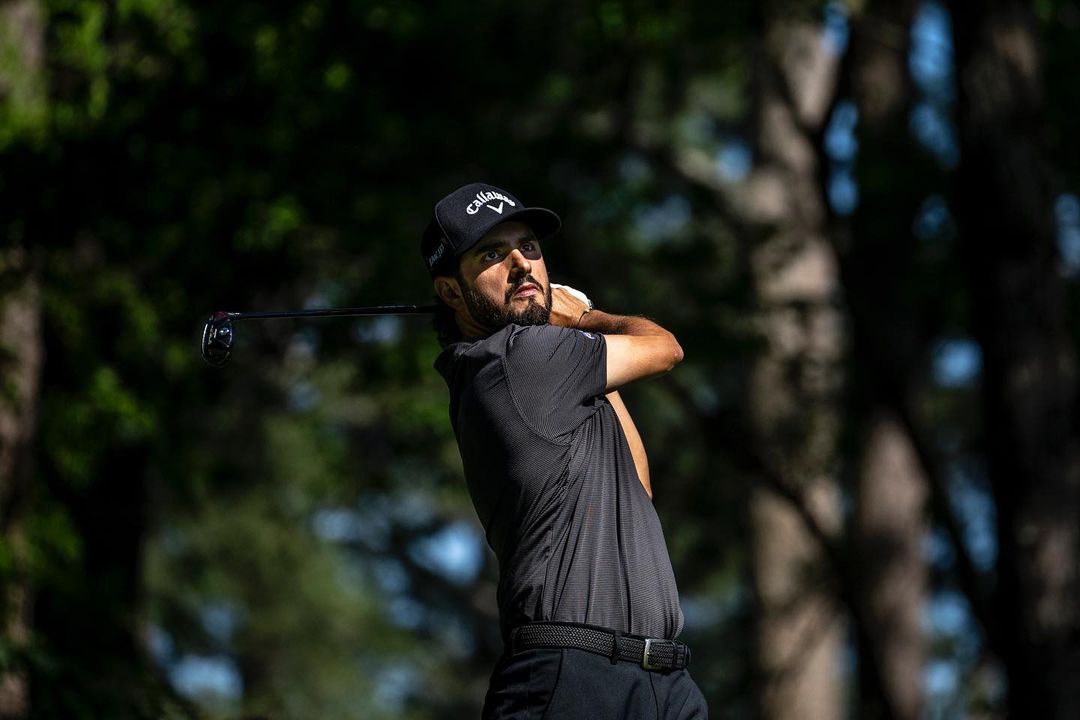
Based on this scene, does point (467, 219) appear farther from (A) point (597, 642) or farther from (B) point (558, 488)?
(A) point (597, 642)

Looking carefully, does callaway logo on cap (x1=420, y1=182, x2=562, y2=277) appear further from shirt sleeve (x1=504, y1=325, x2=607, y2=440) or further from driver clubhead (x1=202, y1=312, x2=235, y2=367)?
driver clubhead (x1=202, y1=312, x2=235, y2=367)

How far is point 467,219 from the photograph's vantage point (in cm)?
471

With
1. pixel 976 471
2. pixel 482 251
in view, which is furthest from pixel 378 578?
pixel 482 251

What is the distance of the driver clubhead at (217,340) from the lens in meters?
5.14

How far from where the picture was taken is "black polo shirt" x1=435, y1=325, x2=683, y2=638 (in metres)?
4.32

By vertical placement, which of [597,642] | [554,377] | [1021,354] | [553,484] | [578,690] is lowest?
[578,690]

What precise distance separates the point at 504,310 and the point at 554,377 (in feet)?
1.16

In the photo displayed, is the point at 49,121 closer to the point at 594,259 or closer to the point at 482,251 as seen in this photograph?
the point at 594,259

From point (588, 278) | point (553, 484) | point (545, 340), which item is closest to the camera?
point (553, 484)

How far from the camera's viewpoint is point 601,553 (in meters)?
4.34

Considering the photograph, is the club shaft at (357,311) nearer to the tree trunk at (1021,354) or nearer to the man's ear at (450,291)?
the man's ear at (450,291)

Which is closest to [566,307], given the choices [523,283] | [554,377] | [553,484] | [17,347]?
[523,283]

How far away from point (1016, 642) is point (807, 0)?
239 inches

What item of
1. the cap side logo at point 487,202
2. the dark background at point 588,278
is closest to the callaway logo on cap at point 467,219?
the cap side logo at point 487,202
